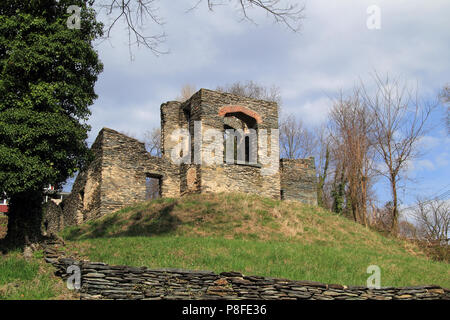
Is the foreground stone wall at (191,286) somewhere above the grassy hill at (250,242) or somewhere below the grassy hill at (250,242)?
below

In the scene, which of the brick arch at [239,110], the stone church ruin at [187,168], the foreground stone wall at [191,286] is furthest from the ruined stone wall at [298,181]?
the foreground stone wall at [191,286]

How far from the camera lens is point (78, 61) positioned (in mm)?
12070

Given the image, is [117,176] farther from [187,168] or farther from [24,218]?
[24,218]

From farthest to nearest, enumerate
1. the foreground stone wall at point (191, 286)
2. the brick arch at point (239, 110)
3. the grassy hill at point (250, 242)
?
the brick arch at point (239, 110)
the grassy hill at point (250, 242)
the foreground stone wall at point (191, 286)

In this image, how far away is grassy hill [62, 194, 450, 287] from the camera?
35.3 ft

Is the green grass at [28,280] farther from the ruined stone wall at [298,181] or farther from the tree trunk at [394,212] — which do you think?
the tree trunk at [394,212]

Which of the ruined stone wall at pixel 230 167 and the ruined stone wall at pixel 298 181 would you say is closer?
the ruined stone wall at pixel 230 167

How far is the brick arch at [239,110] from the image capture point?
853 inches

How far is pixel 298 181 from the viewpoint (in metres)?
24.0

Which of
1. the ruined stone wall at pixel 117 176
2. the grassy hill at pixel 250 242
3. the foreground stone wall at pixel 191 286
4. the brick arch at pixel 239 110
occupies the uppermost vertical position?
the brick arch at pixel 239 110

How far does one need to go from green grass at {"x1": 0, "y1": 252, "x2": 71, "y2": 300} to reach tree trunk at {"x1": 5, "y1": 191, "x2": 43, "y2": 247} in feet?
2.62

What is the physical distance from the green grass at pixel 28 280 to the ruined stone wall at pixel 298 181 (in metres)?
15.1

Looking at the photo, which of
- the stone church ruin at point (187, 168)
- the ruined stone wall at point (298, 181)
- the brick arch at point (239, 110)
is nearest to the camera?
the stone church ruin at point (187, 168)
